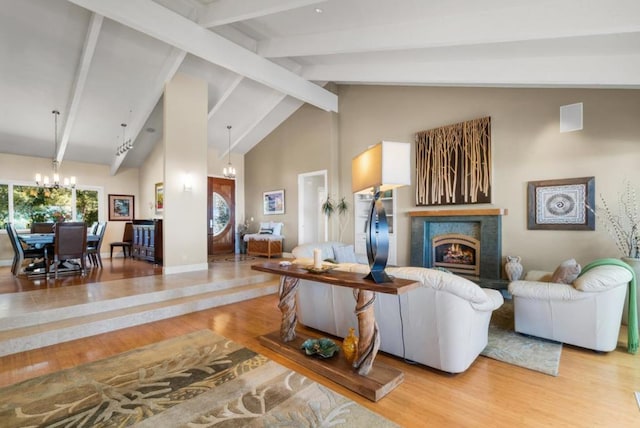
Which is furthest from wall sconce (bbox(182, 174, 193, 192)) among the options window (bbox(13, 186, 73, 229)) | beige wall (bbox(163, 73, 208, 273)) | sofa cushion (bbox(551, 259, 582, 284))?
sofa cushion (bbox(551, 259, 582, 284))

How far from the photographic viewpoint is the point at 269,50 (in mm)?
5320

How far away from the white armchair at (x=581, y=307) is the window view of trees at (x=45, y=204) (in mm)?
8955

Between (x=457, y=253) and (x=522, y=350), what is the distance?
8.75 feet

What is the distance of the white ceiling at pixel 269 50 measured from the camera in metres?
3.35

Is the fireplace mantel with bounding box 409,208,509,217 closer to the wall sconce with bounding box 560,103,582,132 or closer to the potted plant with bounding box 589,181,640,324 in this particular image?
the potted plant with bounding box 589,181,640,324

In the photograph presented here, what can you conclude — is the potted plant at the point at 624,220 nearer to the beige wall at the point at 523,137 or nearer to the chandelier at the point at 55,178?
the beige wall at the point at 523,137

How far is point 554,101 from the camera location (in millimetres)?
4496

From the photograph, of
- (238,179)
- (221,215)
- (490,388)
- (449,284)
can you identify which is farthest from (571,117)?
(221,215)

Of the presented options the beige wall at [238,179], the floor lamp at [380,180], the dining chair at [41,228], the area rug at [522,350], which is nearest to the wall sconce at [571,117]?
the area rug at [522,350]

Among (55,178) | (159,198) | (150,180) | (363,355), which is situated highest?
(150,180)

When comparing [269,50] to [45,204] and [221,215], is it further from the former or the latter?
[45,204]

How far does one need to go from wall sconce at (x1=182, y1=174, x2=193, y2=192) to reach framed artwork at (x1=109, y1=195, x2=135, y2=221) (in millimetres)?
4584

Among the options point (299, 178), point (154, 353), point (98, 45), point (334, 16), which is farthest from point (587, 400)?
point (98, 45)

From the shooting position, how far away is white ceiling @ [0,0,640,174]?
3.35 m
